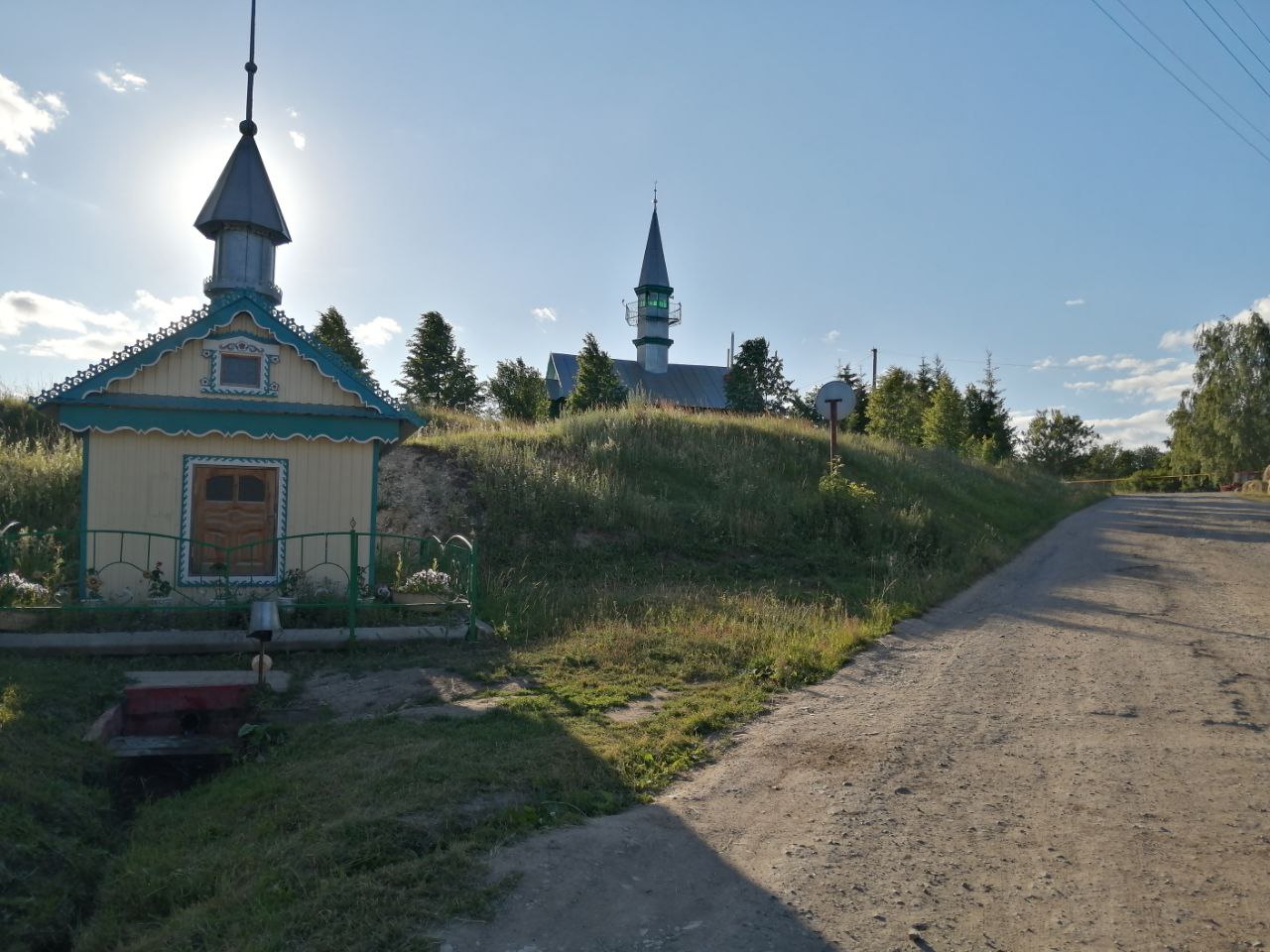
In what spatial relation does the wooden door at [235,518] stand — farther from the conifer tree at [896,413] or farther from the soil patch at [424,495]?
the conifer tree at [896,413]

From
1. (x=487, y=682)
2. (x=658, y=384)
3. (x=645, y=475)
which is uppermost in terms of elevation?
(x=658, y=384)

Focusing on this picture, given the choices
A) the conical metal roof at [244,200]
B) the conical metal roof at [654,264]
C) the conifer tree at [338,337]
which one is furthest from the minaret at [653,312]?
the conical metal roof at [244,200]

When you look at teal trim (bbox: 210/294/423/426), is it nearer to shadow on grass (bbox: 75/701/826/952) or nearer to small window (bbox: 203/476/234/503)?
small window (bbox: 203/476/234/503)

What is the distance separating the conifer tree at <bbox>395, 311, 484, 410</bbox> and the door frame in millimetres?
28194

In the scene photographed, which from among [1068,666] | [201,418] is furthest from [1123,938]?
→ [201,418]

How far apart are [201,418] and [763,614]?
7340 mm

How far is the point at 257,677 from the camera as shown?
27.1 ft

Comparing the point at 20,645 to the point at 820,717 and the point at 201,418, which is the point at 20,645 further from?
the point at 820,717

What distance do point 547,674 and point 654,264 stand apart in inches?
1829

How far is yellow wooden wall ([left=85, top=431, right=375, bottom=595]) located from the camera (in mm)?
10836

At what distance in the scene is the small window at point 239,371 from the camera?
→ 11328mm

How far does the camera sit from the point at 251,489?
1152 cm

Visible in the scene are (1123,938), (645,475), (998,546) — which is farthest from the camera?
(645,475)

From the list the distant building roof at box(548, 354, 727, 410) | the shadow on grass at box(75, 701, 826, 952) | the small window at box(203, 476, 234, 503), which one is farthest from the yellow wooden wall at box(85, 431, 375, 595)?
the distant building roof at box(548, 354, 727, 410)
